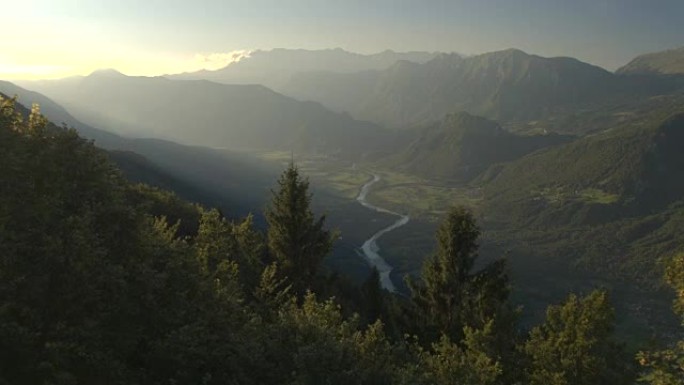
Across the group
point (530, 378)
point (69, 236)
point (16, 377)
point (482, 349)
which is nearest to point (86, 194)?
point (69, 236)

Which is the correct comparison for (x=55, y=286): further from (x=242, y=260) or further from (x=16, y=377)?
(x=242, y=260)

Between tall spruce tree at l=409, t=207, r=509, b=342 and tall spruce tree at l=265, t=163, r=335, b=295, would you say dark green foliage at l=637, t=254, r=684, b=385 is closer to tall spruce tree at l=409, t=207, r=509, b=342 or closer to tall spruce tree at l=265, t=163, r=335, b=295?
tall spruce tree at l=409, t=207, r=509, b=342

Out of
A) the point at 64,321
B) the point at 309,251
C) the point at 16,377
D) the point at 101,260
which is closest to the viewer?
the point at 16,377

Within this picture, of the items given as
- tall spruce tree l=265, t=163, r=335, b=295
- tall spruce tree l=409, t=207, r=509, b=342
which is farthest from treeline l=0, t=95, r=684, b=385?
tall spruce tree l=265, t=163, r=335, b=295

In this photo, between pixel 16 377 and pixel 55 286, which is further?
pixel 55 286

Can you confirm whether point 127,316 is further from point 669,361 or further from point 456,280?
point 456,280

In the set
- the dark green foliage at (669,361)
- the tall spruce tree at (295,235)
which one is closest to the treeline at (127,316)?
the dark green foliage at (669,361)
